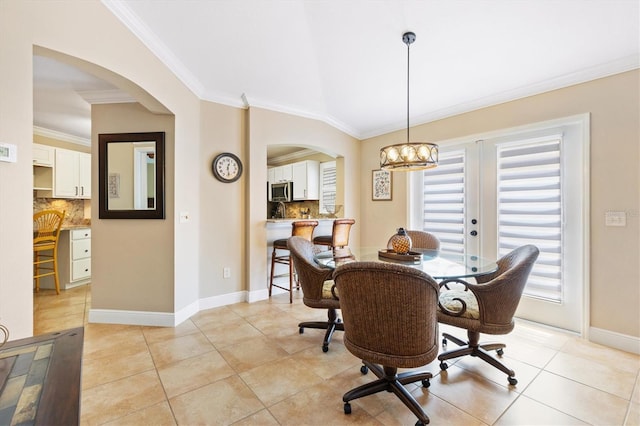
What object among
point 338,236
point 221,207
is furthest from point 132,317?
point 338,236

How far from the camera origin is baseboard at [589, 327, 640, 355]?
239cm

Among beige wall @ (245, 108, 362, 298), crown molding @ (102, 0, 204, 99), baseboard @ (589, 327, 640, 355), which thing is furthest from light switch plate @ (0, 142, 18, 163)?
baseboard @ (589, 327, 640, 355)

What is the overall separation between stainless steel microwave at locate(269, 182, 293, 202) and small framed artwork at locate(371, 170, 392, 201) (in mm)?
2040

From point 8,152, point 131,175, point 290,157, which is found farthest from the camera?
point 290,157

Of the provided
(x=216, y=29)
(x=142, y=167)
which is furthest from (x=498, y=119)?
(x=142, y=167)

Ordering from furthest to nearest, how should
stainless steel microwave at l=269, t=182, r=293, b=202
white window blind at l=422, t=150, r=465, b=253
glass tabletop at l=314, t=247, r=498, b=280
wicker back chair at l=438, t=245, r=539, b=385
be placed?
stainless steel microwave at l=269, t=182, r=293, b=202 < white window blind at l=422, t=150, r=465, b=253 < glass tabletop at l=314, t=247, r=498, b=280 < wicker back chair at l=438, t=245, r=539, b=385

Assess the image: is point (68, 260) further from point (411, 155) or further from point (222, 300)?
point (411, 155)

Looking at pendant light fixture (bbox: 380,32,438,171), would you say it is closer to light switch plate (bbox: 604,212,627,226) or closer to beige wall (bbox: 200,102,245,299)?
light switch plate (bbox: 604,212,627,226)

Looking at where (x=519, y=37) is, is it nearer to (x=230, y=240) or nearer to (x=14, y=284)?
(x=230, y=240)

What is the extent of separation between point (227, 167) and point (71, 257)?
294 centimetres

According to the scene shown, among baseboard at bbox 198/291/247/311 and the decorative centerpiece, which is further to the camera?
baseboard at bbox 198/291/247/311

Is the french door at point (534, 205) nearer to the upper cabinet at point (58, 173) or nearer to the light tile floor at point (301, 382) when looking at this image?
the light tile floor at point (301, 382)

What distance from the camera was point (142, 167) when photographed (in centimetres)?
294

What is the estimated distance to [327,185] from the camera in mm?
5594
